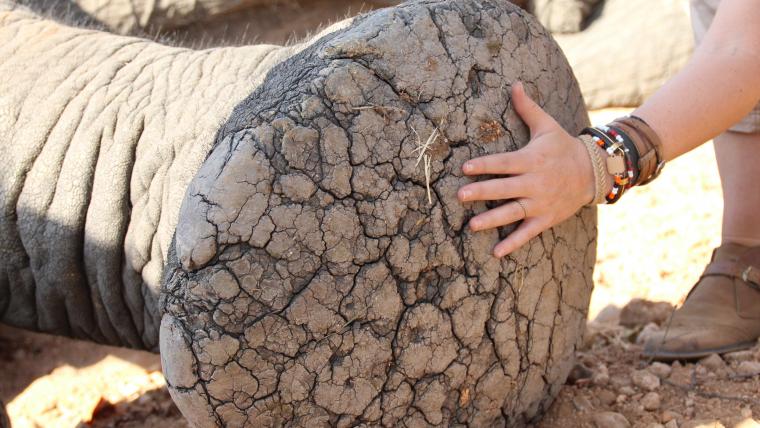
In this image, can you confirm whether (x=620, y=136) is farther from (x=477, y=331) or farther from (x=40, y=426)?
(x=40, y=426)

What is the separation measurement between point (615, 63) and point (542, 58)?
304cm

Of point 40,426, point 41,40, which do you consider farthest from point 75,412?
point 41,40

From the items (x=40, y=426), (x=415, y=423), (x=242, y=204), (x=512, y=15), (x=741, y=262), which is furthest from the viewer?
(x=40, y=426)

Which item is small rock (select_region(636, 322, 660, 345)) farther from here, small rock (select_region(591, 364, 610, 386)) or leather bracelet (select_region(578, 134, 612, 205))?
leather bracelet (select_region(578, 134, 612, 205))

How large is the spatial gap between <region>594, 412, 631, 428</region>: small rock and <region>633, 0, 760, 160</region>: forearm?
2.02 feet

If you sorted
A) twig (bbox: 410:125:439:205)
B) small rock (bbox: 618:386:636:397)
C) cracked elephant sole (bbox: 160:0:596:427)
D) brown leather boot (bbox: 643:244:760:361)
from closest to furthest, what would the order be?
cracked elephant sole (bbox: 160:0:596:427) → twig (bbox: 410:125:439:205) → small rock (bbox: 618:386:636:397) → brown leather boot (bbox: 643:244:760:361)

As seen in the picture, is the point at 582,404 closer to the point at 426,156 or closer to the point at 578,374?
the point at 578,374

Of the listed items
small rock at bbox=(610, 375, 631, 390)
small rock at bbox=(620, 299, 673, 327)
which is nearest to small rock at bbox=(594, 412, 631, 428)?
small rock at bbox=(610, 375, 631, 390)

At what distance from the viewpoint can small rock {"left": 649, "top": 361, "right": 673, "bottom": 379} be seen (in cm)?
252

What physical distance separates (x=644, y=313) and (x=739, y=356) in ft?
1.61

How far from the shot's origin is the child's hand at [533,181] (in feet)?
6.00

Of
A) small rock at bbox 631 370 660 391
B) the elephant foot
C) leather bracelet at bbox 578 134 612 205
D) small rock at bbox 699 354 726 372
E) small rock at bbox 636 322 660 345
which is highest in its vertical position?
leather bracelet at bbox 578 134 612 205

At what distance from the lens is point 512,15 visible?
210 centimetres

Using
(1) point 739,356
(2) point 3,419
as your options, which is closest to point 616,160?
(1) point 739,356
